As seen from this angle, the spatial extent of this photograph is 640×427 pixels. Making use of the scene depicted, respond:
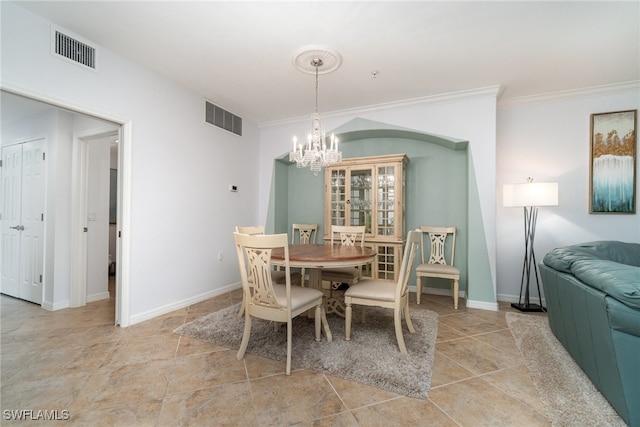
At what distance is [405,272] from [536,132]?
9.53ft

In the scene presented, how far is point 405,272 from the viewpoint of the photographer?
7.24 ft

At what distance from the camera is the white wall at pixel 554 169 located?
3307mm

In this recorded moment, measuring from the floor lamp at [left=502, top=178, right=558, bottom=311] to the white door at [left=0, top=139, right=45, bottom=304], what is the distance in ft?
18.2

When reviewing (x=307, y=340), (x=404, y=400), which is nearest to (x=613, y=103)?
(x=404, y=400)

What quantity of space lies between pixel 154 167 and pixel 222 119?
4.28 feet

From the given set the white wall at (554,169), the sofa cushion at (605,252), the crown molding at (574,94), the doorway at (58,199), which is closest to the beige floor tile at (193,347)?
the doorway at (58,199)

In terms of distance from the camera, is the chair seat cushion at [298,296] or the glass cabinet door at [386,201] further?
the glass cabinet door at [386,201]

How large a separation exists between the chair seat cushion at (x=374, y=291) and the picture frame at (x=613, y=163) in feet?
9.56

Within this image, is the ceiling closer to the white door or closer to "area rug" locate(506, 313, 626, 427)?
the white door

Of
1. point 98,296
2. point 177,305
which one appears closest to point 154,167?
point 177,305

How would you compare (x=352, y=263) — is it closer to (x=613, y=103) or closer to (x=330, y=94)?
(x=330, y=94)

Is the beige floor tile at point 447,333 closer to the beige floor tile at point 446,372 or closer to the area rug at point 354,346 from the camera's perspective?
the area rug at point 354,346

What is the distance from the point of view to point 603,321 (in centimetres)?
148

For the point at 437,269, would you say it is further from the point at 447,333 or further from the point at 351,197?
the point at 351,197
